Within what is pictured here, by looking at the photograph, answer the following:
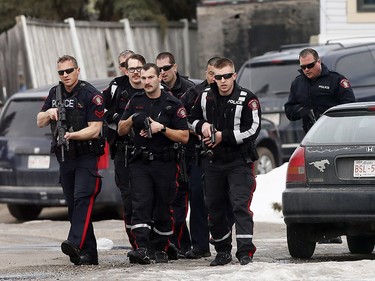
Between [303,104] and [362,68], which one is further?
[362,68]

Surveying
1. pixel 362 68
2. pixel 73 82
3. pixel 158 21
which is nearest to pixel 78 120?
pixel 73 82

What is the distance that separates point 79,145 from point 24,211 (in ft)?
18.6

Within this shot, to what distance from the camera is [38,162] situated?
15805 mm

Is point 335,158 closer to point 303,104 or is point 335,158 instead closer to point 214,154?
point 214,154

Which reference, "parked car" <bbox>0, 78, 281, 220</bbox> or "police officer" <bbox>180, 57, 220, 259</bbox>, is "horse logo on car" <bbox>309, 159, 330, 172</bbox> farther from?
"parked car" <bbox>0, 78, 281, 220</bbox>

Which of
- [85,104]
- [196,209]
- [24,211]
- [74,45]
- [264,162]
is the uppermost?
[85,104]

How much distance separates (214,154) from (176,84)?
150 cm

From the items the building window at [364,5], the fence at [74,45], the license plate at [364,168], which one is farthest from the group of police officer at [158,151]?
the building window at [364,5]

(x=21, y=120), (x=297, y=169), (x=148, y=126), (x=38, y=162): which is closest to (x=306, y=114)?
(x=297, y=169)

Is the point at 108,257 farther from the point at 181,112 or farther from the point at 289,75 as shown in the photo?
the point at 289,75

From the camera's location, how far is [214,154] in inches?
444

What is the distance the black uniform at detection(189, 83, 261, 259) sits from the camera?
1114 centimetres

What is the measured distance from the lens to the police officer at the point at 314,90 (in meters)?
13.5

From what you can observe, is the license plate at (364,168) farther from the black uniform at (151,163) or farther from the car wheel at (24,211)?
the car wheel at (24,211)
